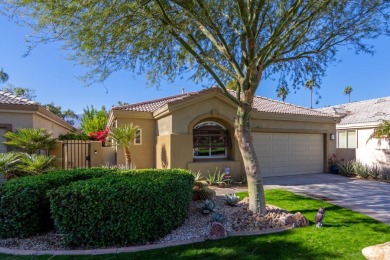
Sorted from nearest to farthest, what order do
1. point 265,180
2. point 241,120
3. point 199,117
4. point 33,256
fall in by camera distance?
point 33,256 → point 241,120 → point 199,117 → point 265,180

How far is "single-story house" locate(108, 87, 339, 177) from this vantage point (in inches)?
520

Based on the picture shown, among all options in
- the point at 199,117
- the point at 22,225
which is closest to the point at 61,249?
the point at 22,225

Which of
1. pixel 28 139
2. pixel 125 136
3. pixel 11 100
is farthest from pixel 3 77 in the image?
pixel 125 136

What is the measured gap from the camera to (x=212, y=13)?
803cm

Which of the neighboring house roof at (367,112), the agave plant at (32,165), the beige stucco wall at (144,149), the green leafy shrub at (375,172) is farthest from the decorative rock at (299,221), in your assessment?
the neighboring house roof at (367,112)

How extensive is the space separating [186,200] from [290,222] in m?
2.79

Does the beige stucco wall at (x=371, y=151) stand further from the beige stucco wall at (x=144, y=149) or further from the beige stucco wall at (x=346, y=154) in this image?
the beige stucco wall at (x=144, y=149)

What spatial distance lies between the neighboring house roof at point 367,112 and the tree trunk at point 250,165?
13743mm

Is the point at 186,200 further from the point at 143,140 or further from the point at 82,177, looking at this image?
the point at 143,140

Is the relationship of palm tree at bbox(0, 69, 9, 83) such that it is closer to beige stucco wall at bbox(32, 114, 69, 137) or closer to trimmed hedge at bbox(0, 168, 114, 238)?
beige stucco wall at bbox(32, 114, 69, 137)

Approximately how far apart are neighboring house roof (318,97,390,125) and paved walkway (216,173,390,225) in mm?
6106

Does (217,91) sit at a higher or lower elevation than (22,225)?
higher

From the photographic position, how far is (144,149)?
15.3 metres

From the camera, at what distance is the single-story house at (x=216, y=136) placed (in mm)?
13195
